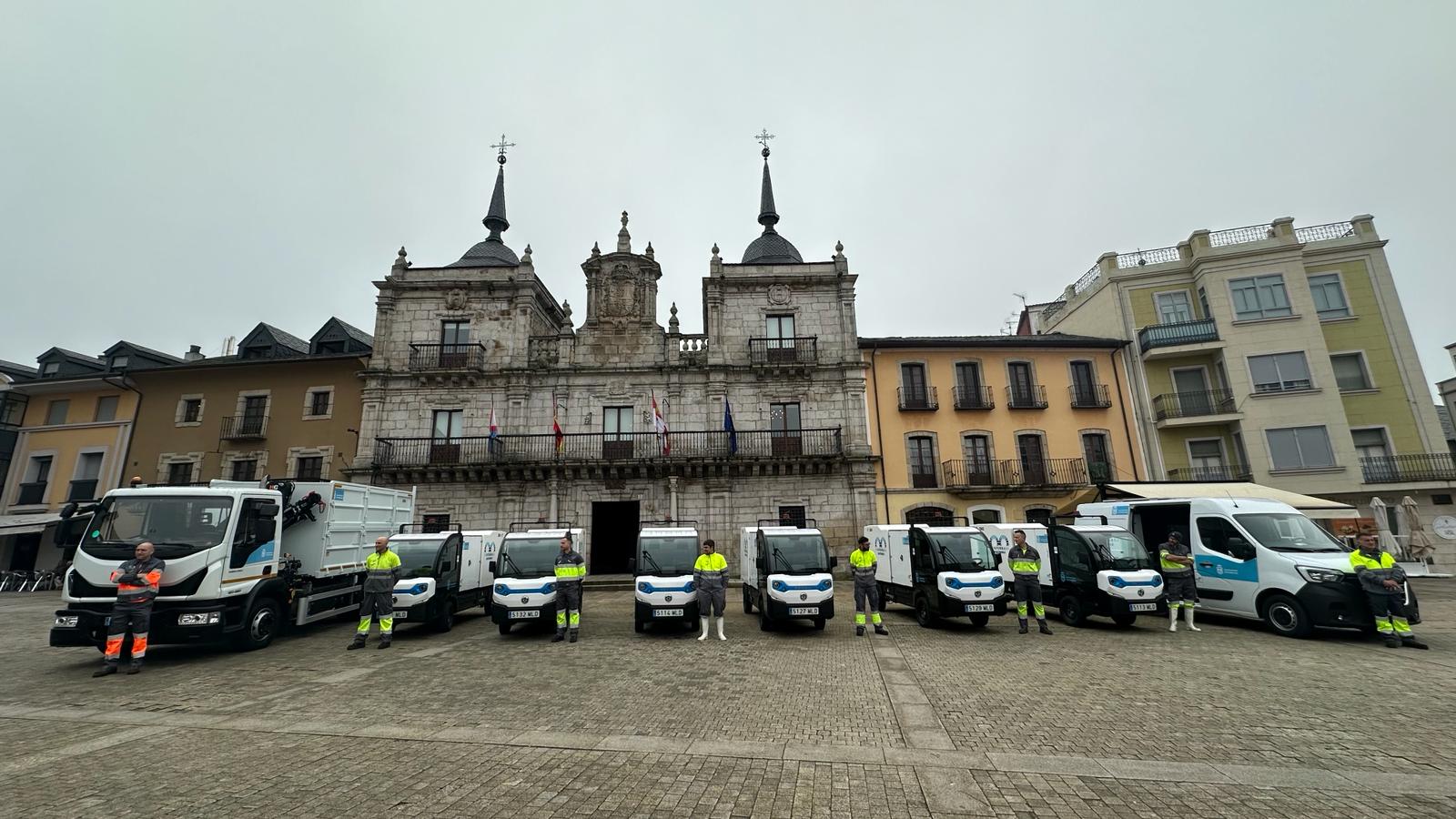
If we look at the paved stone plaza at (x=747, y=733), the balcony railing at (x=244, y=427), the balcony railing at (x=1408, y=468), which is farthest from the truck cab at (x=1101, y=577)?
the balcony railing at (x=244, y=427)

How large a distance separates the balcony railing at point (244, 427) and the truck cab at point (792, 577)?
24076mm

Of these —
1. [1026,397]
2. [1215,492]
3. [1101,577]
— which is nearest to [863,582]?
[1101,577]

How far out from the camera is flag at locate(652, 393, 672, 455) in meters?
23.0

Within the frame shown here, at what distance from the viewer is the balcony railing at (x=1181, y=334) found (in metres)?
24.5

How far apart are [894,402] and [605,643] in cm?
1789

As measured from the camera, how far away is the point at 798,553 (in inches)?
481

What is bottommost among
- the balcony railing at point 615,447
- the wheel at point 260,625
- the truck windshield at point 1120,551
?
the wheel at point 260,625

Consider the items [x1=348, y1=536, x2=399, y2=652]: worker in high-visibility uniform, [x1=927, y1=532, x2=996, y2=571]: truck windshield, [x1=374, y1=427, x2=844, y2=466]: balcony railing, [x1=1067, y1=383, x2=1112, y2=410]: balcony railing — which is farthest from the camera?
[x1=1067, y1=383, x2=1112, y2=410]: balcony railing

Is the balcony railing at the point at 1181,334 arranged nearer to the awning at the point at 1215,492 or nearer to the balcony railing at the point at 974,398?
the balcony railing at the point at 974,398

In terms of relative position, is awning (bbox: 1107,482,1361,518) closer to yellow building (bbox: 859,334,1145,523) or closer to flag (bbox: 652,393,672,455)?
yellow building (bbox: 859,334,1145,523)

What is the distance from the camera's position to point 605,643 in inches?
411

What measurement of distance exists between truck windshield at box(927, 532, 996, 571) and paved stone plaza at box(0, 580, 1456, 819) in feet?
7.54

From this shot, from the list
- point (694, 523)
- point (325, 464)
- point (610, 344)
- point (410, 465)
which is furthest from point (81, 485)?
point (694, 523)

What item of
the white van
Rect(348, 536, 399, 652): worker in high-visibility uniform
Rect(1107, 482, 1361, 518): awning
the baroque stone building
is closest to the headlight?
the white van
